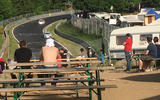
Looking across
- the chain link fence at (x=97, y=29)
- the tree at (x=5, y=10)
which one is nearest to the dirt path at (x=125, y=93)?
the chain link fence at (x=97, y=29)

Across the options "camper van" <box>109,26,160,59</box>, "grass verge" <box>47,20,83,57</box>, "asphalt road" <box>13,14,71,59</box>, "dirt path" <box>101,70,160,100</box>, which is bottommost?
"asphalt road" <box>13,14,71,59</box>

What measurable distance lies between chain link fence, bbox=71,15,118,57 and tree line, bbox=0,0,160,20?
18960 millimetres

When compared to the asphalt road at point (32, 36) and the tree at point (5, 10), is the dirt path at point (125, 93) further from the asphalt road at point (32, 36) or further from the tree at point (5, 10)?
the tree at point (5, 10)

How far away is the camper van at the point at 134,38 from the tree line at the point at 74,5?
188 feet

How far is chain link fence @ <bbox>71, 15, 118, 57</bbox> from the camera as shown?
35272mm

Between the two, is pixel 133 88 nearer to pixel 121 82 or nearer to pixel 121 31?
pixel 121 82

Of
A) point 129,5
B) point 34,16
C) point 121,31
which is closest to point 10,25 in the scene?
point 34,16

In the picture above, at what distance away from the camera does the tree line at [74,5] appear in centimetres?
9200

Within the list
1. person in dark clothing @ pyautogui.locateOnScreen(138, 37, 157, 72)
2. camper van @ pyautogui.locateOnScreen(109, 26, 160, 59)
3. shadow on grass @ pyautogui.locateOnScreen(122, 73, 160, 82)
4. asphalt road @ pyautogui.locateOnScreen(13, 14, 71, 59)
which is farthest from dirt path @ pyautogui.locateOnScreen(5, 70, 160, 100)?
asphalt road @ pyautogui.locateOnScreen(13, 14, 71, 59)

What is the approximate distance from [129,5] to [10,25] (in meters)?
38.3

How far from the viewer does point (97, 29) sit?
5134 centimetres

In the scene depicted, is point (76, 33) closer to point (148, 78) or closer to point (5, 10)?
point (5, 10)

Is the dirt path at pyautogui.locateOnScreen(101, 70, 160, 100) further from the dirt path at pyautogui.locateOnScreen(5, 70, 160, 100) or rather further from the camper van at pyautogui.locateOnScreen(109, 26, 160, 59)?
the camper van at pyautogui.locateOnScreen(109, 26, 160, 59)

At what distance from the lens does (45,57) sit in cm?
1182
